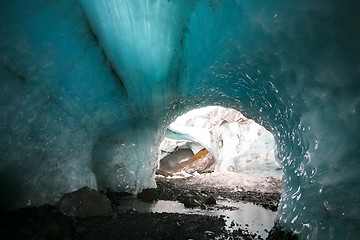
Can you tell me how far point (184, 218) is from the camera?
3381 mm

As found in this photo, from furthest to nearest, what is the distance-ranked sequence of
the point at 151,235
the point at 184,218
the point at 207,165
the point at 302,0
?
the point at 207,165
the point at 184,218
the point at 151,235
the point at 302,0

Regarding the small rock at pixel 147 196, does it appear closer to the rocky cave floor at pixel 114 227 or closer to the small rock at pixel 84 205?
the rocky cave floor at pixel 114 227

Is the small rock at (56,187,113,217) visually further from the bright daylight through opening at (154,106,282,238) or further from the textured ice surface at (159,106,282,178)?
the textured ice surface at (159,106,282,178)

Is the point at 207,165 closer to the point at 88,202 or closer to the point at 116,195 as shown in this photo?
the point at 116,195

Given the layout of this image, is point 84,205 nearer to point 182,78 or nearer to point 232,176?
point 182,78

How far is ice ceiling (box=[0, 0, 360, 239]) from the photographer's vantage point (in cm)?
205

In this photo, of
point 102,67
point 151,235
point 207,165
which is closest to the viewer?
point 151,235

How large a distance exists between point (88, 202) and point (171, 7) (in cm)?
315

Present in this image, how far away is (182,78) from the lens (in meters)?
4.81

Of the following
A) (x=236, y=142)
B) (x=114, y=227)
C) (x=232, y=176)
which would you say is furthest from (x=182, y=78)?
(x=236, y=142)

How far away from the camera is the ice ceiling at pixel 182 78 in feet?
6.74

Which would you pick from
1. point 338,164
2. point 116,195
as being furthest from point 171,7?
point 116,195

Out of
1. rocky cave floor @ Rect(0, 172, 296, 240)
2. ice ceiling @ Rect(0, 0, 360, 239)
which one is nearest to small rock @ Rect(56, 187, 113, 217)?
rocky cave floor @ Rect(0, 172, 296, 240)

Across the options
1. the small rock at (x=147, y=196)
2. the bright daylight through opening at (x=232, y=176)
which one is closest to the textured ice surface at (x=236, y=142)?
the bright daylight through opening at (x=232, y=176)
